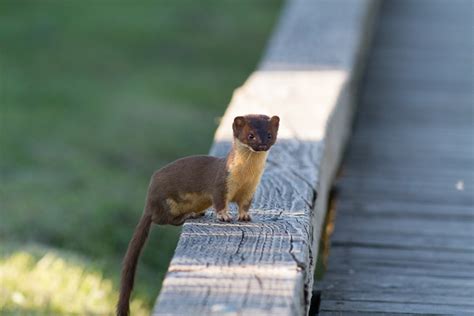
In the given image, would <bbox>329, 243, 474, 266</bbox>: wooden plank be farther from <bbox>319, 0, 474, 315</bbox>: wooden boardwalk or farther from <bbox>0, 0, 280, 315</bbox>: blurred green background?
<bbox>0, 0, 280, 315</bbox>: blurred green background

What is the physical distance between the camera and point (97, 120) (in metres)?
10.7

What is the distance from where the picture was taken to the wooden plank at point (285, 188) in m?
2.93

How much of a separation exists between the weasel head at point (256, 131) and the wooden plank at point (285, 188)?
28 centimetres

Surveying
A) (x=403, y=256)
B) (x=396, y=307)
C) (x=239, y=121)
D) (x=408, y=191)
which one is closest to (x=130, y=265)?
(x=239, y=121)

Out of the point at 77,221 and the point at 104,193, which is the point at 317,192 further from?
the point at 104,193

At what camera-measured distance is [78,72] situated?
1284 centimetres

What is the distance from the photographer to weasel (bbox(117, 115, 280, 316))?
3.61m

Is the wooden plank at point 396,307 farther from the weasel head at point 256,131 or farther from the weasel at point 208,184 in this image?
the weasel head at point 256,131

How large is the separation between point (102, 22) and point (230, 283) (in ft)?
40.7

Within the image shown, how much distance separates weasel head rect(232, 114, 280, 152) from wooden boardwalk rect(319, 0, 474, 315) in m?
0.92

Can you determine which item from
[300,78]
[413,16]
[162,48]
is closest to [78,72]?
[162,48]

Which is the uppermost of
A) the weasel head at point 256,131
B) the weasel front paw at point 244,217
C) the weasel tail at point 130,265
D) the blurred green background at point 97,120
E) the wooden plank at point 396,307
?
the weasel head at point 256,131

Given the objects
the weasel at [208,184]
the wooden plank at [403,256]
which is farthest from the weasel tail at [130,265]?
the wooden plank at [403,256]

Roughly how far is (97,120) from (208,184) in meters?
7.05
